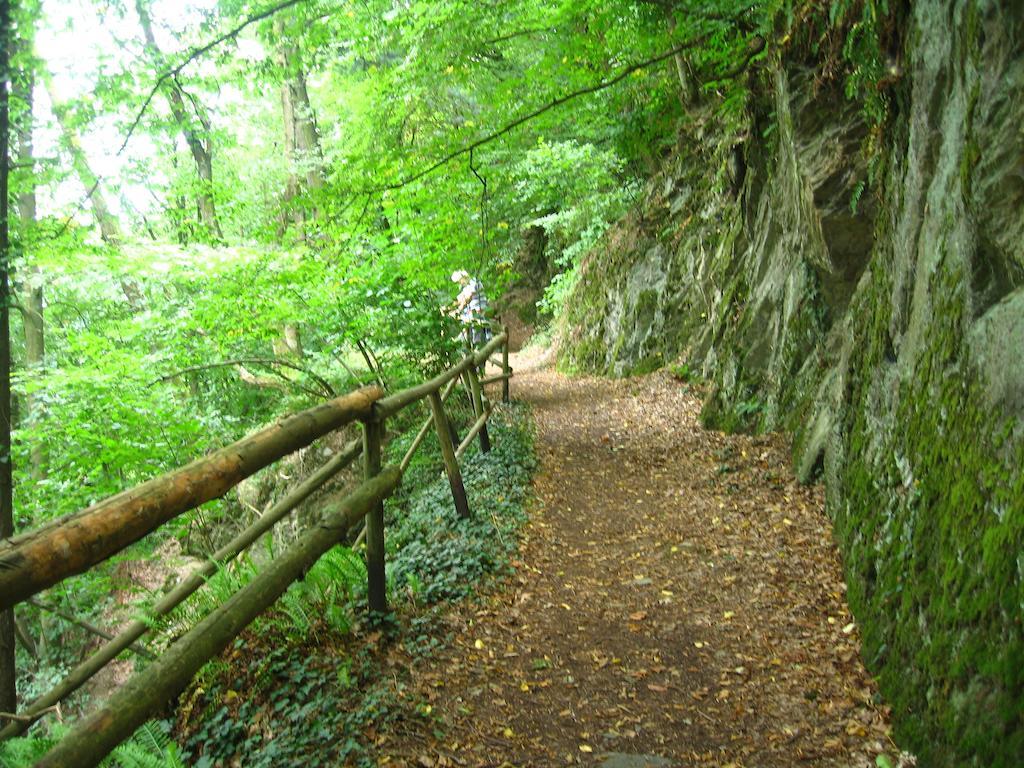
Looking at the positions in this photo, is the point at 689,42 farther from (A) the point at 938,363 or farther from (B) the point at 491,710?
(B) the point at 491,710

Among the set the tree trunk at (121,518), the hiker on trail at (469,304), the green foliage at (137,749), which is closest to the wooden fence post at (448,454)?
the tree trunk at (121,518)

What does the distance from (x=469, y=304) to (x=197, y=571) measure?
7898 mm

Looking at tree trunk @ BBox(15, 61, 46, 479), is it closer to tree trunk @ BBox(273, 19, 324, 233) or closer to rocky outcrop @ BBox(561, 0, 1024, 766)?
tree trunk @ BBox(273, 19, 324, 233)

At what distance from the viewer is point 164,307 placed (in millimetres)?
11602

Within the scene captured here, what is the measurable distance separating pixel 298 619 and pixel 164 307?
900 centimetres

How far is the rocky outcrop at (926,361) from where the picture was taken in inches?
113

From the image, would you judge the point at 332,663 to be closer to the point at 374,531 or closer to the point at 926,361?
the point at 374,531

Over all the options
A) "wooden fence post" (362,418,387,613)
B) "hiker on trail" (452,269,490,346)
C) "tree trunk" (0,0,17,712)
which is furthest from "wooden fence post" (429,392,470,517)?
"hiker on trail" (452,269,490,346)

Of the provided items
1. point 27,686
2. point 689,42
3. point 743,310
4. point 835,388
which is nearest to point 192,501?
point 835,388

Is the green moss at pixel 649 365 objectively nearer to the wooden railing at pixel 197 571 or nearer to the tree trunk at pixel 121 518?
the wooden railing at pixel 197 571

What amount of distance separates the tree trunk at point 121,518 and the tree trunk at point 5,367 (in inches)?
147

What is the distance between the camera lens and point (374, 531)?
178 inches

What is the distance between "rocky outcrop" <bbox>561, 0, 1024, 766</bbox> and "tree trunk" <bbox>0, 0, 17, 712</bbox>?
625cm

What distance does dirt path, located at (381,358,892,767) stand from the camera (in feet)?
11.8
